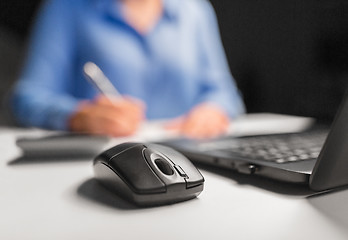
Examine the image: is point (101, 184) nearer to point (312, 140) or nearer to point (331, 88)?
point (312, 140)

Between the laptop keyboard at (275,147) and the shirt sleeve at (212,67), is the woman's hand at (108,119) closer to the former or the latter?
the laptop keyboard at (275,147)

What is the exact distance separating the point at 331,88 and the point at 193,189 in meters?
1.55

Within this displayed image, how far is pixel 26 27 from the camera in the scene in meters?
1.68

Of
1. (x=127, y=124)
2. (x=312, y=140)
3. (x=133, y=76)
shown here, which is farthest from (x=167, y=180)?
(x=133, y=76)

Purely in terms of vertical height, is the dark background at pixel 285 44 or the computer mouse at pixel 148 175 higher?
the computer mouse at pixel 148 175

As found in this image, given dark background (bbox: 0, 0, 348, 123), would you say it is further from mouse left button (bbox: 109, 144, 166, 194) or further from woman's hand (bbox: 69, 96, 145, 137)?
mouse left button (bbox: 109, 144, 166, 194)

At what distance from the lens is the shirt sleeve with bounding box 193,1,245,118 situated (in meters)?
1.19

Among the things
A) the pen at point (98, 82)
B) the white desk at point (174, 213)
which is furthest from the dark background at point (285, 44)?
the white desk at point (174, 213)

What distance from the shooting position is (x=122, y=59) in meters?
1.09

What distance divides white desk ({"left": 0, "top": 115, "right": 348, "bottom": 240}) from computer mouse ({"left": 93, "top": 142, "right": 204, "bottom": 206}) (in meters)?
0.01

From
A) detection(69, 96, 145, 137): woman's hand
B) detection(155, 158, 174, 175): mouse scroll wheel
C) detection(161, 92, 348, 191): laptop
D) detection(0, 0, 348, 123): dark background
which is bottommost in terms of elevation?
detection(0, 0, 348, 123): dark background

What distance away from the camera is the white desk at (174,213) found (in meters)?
0.25

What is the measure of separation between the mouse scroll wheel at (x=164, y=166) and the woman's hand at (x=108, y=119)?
0.37 m

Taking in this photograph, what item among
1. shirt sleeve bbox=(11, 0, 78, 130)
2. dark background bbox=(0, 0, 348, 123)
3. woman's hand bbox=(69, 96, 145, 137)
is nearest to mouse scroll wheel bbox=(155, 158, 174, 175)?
woman's hand bbox=(69, 96, 145, 137)
